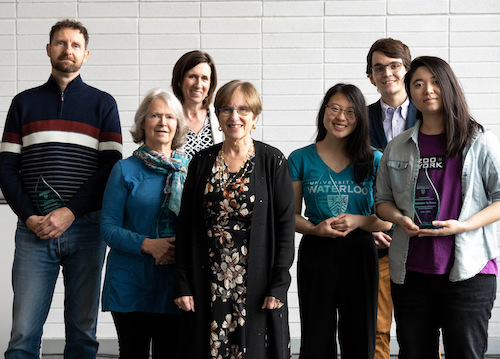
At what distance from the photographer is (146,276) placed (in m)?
1.93

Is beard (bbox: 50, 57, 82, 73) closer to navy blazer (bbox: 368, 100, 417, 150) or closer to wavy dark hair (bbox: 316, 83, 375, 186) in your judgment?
wavy dark hair (bbox: 316, 83, 375, 186)

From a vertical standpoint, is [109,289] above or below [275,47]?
below

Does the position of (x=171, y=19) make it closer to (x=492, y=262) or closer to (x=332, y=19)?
(x=332, y=19)

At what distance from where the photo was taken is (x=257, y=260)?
1767 mm

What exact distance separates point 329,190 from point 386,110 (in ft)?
2.49

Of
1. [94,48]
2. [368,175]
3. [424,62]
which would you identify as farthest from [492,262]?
[94,48]

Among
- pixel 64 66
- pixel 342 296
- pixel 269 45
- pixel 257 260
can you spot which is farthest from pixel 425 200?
pixel 269 45

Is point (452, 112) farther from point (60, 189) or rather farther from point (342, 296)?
point (60, 189)

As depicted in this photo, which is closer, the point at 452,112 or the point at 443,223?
the point at 443,223

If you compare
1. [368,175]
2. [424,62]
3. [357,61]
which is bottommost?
[368,175]

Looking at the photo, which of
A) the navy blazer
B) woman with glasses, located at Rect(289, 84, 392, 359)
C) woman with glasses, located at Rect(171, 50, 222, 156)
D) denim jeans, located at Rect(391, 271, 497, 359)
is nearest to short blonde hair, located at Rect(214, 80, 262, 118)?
woman with glasses, located at Rect(289, 84, 392, 359)

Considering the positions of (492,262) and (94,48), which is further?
(94,48)

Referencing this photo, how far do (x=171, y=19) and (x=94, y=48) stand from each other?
68cm

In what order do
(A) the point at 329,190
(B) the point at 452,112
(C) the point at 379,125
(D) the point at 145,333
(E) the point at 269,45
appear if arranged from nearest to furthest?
(B) the point at 452,112 → (D) the point at 145,333 → (A) the point at 329,190 → (C) the point at 379,125 → (E) the point at 269,45
